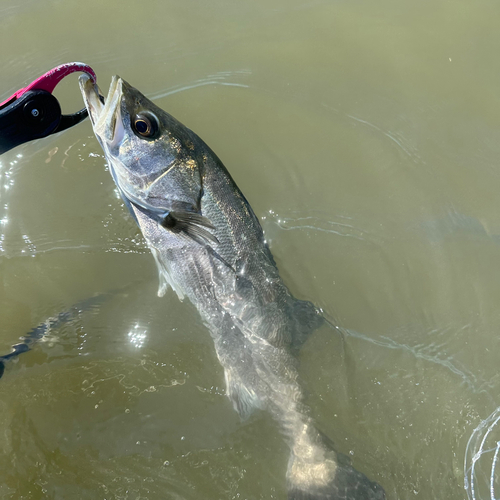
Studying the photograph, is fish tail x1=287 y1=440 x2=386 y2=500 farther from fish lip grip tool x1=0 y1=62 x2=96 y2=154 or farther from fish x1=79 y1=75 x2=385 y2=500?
fish lip grip tool x1=0 y1=62 x2=96 y2=154

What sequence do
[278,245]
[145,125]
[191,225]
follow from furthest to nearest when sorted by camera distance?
[278,245]
[191,225]
[145,125]

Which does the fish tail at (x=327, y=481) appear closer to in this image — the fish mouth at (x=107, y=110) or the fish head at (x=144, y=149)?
the fish head at (x=144, y=149)

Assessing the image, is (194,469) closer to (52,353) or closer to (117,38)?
(52,353)

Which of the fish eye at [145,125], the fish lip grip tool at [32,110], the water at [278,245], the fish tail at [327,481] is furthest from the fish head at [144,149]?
the fish tail at [327,481]

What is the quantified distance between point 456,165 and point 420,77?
116 cm

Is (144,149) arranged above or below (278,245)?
above

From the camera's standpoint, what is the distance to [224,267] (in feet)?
9.97

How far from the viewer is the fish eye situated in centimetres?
272

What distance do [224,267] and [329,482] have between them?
1.71 metres

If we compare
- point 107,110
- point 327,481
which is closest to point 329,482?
point 327,481

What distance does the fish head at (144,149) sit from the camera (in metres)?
2.66

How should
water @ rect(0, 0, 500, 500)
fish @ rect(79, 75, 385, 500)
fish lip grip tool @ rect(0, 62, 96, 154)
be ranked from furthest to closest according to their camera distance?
water @ rect(0, 0, 500, 500), fish @ rect(79, 75, 385, 500), fish lip grip tool @ rect(0, 62, 96, 154)

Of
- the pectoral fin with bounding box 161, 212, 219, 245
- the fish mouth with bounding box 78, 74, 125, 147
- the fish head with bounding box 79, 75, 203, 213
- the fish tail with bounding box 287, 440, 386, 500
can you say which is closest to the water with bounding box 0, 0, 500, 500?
the fish tail with bounding box 287, 440, 386, 500

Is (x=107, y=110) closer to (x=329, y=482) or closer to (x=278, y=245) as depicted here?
(x=278, y=245)
